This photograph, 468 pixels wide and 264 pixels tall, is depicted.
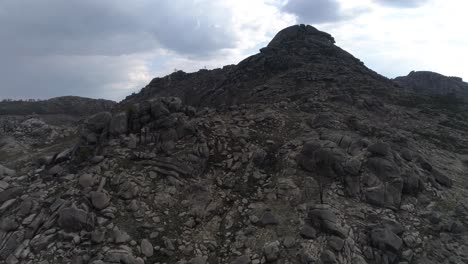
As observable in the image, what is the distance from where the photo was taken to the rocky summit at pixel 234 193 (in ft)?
39.9

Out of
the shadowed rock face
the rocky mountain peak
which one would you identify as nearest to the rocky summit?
the shadowed rock face

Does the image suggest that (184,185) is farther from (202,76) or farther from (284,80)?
(202,76)

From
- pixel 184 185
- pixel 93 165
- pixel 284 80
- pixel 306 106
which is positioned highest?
pixel 284 80

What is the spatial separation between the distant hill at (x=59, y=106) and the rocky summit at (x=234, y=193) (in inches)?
1319

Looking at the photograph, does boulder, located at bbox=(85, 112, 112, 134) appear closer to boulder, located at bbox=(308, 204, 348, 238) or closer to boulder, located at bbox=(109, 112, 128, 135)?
boulder, located at bbox=(109, 112, 128, 135)

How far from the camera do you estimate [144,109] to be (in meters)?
18.8

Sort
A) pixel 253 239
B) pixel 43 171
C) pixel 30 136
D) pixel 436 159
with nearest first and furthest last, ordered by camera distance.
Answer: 1. pixel 253 239
2. pixel 43 171
3. pixel 436 159
4. pixel 30 136

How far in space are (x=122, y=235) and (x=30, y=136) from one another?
23443 mm

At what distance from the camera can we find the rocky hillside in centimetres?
6059

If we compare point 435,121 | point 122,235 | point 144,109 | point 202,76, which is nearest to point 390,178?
point 122,235

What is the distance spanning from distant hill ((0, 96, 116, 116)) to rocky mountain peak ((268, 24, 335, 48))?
31480mm

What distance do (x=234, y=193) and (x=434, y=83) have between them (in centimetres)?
6523

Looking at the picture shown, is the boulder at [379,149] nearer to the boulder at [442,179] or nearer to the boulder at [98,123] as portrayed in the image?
the boulder at [442,179]

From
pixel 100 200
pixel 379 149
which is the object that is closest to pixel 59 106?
pixel 100 200
